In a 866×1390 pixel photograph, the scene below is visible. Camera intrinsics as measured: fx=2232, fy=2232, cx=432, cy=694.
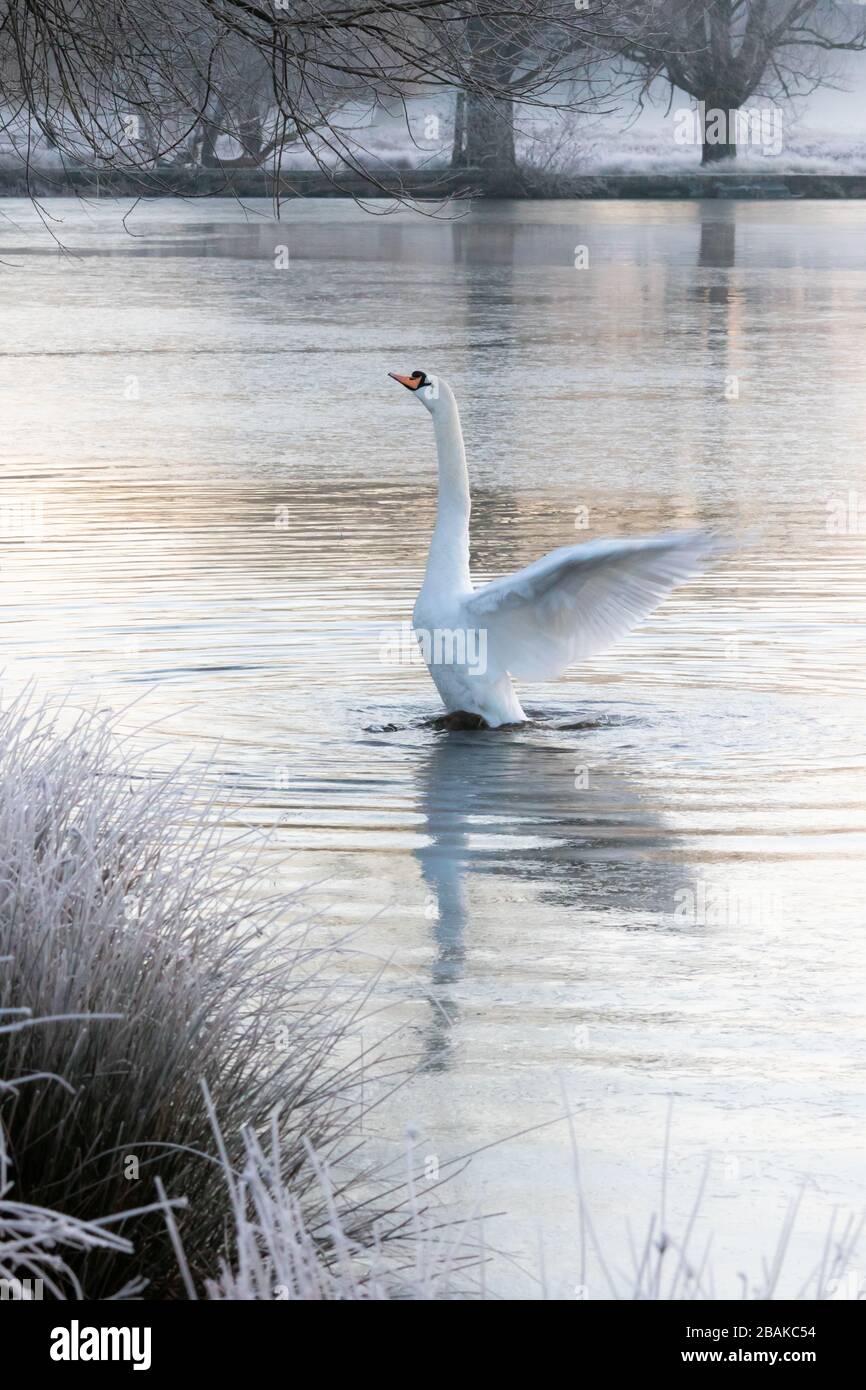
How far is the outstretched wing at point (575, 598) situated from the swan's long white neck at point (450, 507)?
0.27 meters

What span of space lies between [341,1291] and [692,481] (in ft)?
41.7

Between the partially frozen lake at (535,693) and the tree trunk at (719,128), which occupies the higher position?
the tree trunk at (719,128)

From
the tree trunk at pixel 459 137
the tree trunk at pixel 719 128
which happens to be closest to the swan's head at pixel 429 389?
the tree trunk at pixel 459 137

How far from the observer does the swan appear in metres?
8.72

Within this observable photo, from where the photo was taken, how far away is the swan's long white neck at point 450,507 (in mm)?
9320

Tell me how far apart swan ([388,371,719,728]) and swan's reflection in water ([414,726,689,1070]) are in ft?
0.81

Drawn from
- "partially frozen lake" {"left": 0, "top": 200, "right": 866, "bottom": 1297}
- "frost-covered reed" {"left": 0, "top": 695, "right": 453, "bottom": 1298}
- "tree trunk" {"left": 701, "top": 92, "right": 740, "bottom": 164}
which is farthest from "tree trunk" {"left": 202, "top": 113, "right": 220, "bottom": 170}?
"tree trunk" {"left": 701, "top": 92, "right": 740, "bottom": 164}

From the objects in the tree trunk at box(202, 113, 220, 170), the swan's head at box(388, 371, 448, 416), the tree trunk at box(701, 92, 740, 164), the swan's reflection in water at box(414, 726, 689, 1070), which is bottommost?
the swan's reflection in water at box(414, 726, 689, 1070)

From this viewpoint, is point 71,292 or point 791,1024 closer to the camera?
point 791,1024

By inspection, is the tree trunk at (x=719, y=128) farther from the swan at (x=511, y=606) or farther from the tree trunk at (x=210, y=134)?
the swan at (x=511, y=606)

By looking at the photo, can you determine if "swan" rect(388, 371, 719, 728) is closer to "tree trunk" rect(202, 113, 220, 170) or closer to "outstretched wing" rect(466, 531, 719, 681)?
"outstretched wing" rect(466, 531, 719, 681)

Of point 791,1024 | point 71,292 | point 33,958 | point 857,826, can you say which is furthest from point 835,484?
point 71,292
